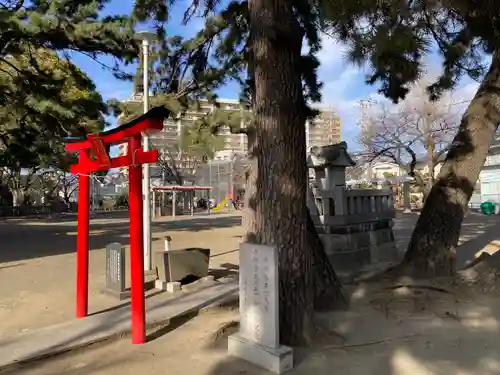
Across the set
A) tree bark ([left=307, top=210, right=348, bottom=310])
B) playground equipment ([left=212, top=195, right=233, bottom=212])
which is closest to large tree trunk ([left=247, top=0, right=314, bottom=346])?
tree bark ([left=307, top=210, right=348, bottom=310])

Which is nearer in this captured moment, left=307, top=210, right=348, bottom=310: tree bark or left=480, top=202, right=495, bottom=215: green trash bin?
left=307, top=210, right=348, bottom=310: tree bark

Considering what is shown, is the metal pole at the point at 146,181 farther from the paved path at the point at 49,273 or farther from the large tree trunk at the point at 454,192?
the large tree trunk at the point at 454,192

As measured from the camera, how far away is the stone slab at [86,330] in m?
4.70

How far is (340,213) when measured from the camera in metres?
9.55

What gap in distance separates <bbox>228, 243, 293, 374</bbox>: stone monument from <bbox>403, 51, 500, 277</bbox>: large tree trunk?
11.8 ft

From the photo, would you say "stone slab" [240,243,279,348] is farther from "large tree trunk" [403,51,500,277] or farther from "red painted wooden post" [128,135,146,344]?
"large tree trunk" [403,51,500,277]

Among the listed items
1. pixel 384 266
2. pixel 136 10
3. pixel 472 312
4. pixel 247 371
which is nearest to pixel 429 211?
pixel 472 312

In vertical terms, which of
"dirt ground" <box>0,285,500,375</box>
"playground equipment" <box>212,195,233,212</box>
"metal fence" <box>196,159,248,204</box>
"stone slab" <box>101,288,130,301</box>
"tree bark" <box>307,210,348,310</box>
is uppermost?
"metal fence" <box>196,159,248,204</box>

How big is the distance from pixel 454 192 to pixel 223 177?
40351 mm

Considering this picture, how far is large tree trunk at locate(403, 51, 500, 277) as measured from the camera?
23.3ft

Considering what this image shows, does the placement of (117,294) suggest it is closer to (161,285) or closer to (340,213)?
(161,285)

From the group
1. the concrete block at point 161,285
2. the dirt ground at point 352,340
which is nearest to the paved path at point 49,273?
the dirt ground at point 352,340

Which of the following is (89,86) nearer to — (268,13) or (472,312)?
(268,13)

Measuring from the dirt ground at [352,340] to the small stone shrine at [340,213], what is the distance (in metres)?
2.21
